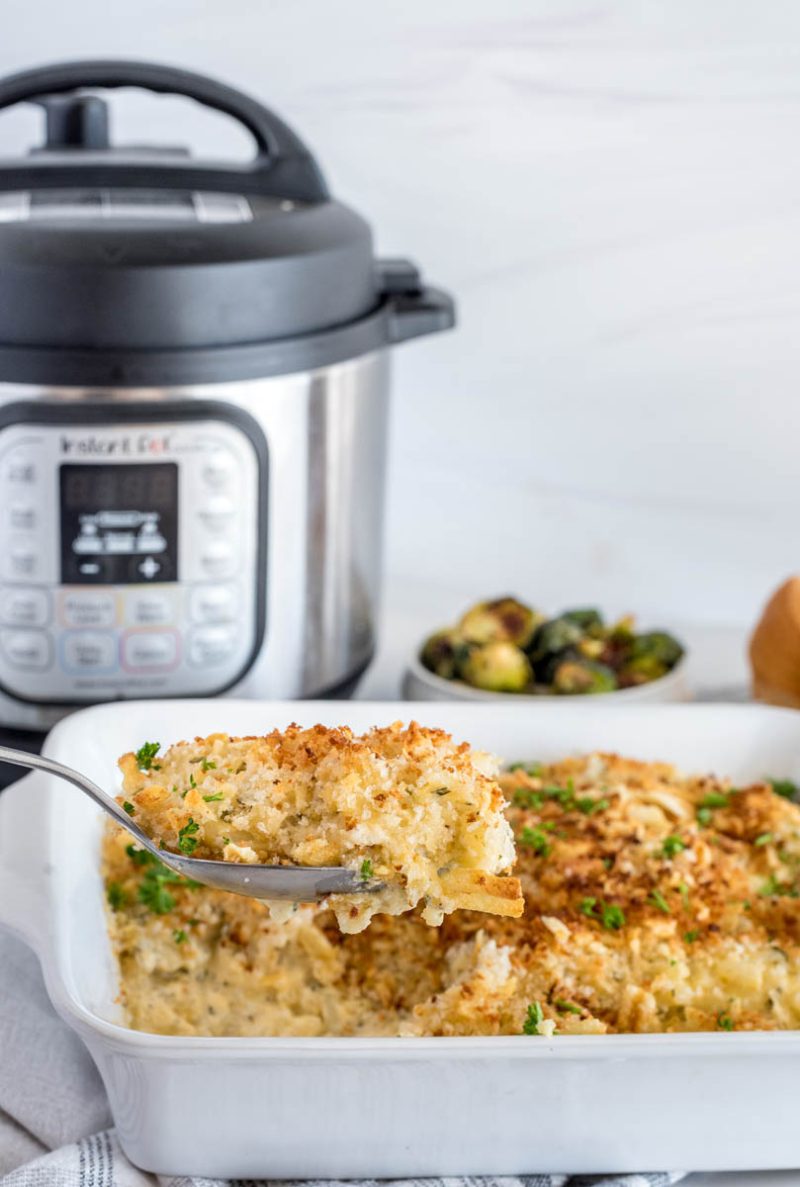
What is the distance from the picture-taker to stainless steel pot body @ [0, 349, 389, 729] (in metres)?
1.21

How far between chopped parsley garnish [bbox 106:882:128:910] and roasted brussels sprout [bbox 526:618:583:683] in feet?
2.00

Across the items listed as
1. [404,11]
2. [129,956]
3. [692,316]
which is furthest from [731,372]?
[129,956]

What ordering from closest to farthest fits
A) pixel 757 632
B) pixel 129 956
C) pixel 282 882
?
pixel 282 882, pixel 129 956, pixel 757 632

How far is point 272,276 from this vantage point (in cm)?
121

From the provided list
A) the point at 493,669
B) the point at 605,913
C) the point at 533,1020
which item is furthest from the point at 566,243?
the point at 533,1020

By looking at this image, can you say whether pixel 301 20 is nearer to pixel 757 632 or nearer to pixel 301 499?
pixel 301 499

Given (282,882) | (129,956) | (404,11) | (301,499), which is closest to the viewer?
(282,882)

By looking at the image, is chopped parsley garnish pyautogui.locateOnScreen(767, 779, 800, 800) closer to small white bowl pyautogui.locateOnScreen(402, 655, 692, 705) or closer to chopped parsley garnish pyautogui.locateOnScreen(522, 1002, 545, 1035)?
small white bowl pyautogui.locateOnScreen(402, 655, 692, 705)

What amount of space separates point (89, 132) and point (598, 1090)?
973 millimetres

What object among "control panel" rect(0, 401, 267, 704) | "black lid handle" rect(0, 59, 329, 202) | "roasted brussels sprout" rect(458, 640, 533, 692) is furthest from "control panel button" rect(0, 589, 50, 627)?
"roasted brussels sprout" rect(458, 640, 533, 692)

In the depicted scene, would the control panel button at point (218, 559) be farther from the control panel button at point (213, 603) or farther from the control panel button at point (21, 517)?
the control panel button at point (21, 517)

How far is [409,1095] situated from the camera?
2.80 ft

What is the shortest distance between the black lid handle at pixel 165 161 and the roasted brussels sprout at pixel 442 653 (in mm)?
464

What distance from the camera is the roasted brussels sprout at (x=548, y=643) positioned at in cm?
157
